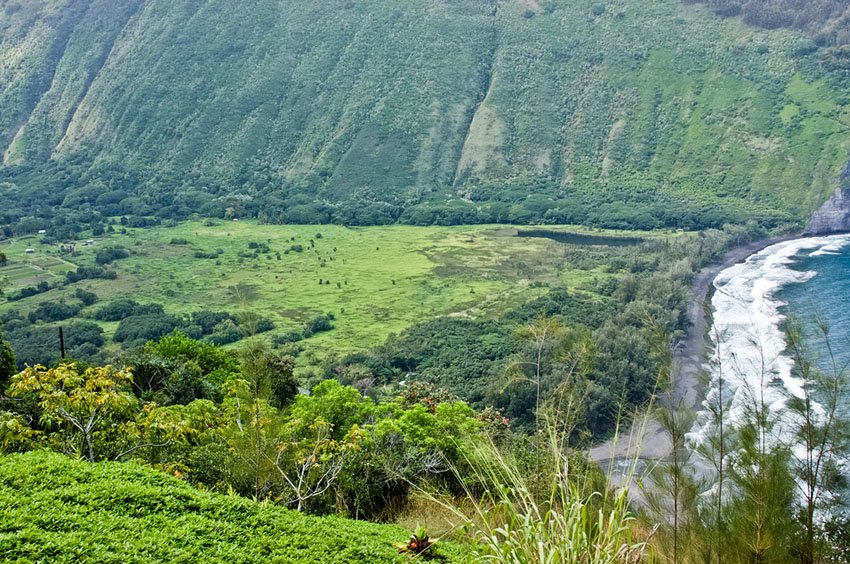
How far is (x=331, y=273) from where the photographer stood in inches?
3211

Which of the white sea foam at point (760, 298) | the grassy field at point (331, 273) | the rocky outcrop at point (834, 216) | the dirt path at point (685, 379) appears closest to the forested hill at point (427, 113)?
the rocky outcrop at point (834, 216)

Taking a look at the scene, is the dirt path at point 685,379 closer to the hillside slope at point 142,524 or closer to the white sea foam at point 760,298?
the white sea foam at point 760,298

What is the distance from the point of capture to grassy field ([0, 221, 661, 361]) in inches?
2616

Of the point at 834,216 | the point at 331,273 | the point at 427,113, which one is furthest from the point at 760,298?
the point at 427,113

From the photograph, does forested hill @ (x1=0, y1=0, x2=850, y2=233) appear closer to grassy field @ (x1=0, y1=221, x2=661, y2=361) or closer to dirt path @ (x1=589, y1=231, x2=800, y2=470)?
grassy field @ (x1=0, y1=221, x2=661, y2=361)

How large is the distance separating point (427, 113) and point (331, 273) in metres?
68.1

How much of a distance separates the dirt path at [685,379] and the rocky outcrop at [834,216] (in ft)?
14.0

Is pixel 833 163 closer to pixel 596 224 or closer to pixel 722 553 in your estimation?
pixel 596 224

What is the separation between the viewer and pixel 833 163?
333ft

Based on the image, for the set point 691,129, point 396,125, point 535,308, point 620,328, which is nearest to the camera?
point 620,328

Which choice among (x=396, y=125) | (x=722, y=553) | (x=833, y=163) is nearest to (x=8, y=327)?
(x=722, y=553)

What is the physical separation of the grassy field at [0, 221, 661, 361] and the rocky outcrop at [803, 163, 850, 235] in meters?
31.4

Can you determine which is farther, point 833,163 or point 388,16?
point 388,16

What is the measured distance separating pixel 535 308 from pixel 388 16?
386 feet
